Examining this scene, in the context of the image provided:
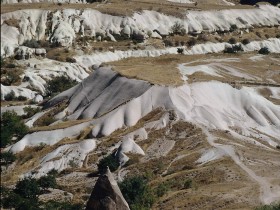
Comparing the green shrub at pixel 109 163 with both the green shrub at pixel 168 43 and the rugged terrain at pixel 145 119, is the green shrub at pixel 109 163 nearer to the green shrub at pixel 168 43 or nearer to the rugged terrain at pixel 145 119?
the rugged terrain at pixel 145 119

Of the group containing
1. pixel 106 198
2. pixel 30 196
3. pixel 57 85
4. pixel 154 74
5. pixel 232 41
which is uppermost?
pixel 106 198

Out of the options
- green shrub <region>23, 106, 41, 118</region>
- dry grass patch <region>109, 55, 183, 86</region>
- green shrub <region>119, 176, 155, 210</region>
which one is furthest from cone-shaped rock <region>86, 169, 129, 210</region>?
green shrub <region>23, 106, 41, 118</region>

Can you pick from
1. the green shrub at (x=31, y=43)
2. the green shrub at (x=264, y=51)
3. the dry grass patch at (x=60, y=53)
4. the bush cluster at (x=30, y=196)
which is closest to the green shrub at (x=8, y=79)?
the bush cluster at (x=30, y=196)

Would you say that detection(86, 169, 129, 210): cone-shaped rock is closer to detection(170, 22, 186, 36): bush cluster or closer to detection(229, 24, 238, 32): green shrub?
detection(170, 22, 186, 36): bush cluster

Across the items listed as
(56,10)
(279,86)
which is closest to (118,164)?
(279,86)

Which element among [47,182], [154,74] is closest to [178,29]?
[154,74]

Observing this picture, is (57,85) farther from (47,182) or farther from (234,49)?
(234,49)
